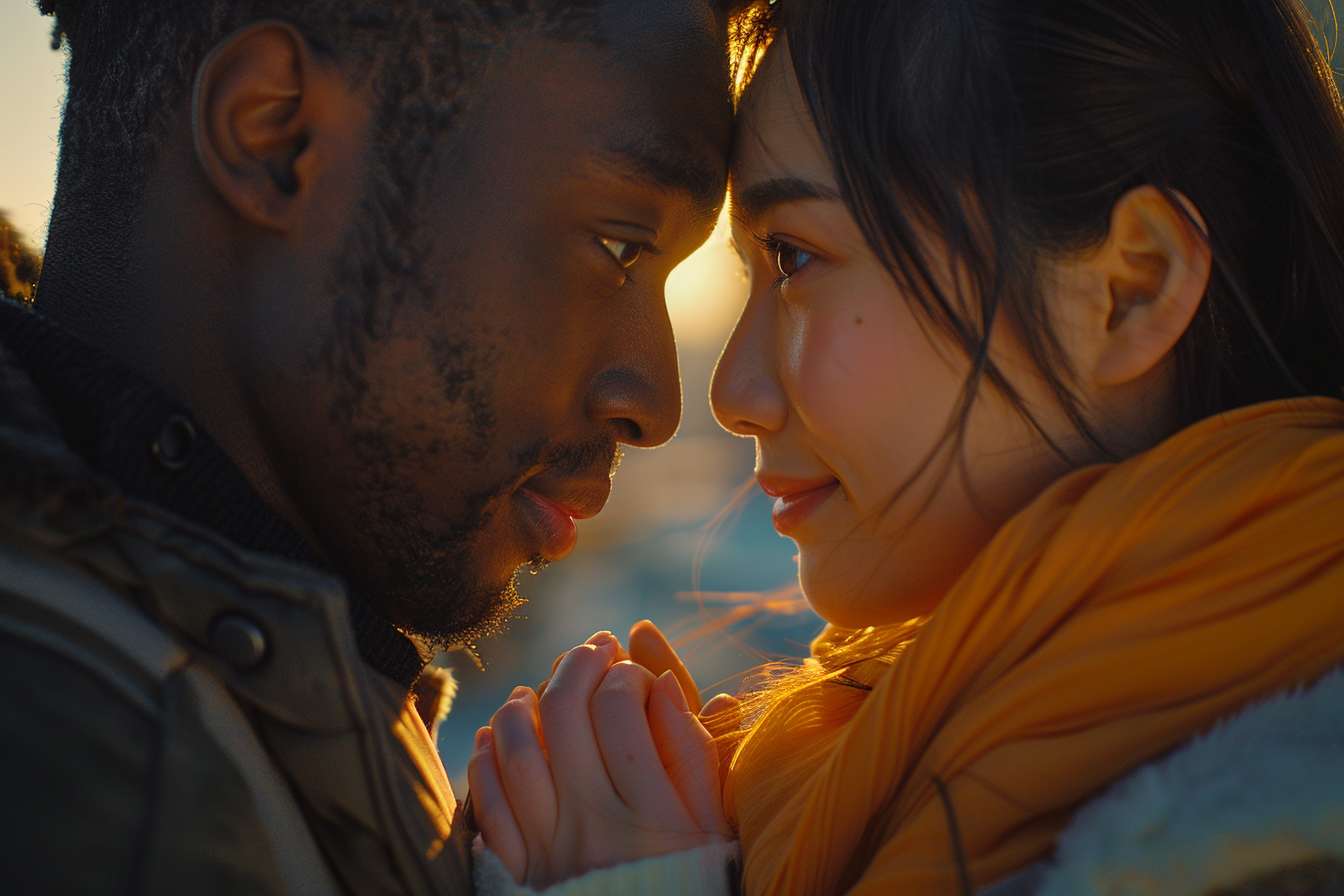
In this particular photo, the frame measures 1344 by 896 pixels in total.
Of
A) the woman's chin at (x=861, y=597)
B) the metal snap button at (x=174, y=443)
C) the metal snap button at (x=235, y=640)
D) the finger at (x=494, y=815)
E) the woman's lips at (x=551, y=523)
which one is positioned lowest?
the finger at (x=494, y=815)

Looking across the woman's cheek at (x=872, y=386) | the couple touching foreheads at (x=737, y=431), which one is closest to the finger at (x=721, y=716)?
the couple touching foreheads at (x=737, y=431)

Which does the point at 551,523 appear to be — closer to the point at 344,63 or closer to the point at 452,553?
the point at 452,553

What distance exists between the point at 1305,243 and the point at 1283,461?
1.76 feet

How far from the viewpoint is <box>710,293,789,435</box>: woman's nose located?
146 centimetres

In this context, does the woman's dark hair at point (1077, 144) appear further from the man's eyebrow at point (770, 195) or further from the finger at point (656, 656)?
the finger at point (656, 656)

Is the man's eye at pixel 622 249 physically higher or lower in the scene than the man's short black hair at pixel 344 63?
lower

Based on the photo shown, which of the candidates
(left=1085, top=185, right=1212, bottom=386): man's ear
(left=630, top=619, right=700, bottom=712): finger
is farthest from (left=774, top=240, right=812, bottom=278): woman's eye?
(left=630, top=619, right=700, bottom=712): finger

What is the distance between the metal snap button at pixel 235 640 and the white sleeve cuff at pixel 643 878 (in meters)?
0.49

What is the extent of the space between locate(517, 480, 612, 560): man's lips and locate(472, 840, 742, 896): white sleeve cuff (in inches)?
24.6

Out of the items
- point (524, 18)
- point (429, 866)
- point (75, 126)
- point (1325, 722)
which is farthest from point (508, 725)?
point (75, 126)

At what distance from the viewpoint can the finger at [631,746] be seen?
129 centimetres

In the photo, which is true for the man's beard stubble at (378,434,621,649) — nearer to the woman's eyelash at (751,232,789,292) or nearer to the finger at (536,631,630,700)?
the finger at (536,631,630,700)

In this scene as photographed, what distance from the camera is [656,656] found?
5.55ft

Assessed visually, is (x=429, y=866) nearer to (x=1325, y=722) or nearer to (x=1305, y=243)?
(x=1325, y=722)
